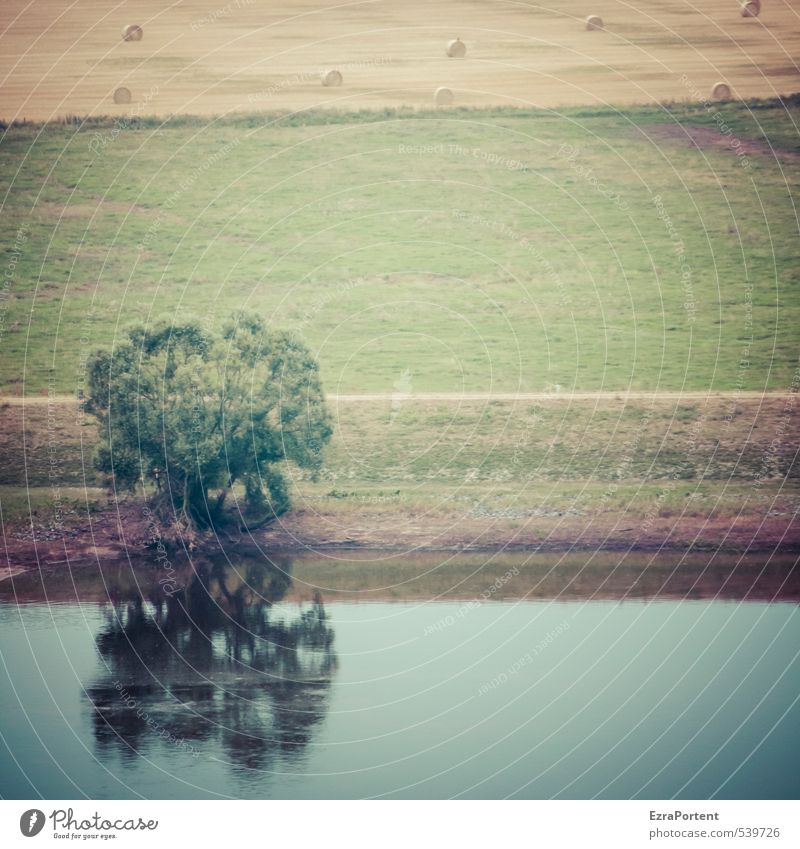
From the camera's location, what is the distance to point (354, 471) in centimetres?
5581

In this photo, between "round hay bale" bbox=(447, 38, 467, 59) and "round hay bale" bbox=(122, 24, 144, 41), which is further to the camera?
"round hay bale" bbox=(447, 38, 467, 59)

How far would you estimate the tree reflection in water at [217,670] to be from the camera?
124 feet

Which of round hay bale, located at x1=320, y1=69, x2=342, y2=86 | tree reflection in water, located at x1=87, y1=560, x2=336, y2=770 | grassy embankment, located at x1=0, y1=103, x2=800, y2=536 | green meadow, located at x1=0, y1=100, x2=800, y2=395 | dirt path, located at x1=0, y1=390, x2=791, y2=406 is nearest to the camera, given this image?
tree reflection in water, located at x1=87, y1=560, x2=336, y2=770

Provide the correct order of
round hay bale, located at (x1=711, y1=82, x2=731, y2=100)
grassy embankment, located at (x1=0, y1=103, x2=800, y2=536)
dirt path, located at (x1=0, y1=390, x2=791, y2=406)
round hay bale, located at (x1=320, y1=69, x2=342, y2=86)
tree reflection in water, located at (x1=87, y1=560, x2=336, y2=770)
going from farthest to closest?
round hay bale, located at (x1=320, y1=69, x2=342, y2=86)
round hay bale, located at (x1=711, y1=82, x2=731, y2=100)
dirt path, located at (x1=0, y1=390, x2=791, y2=406)
grassy embankment, located at (x1=0, y1=103, x2=800, y2=536)
tree reflection in water, located at (x1=87, y1=560, x2=336, y2=770)

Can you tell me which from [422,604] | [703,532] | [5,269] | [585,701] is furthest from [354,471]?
[5,269]

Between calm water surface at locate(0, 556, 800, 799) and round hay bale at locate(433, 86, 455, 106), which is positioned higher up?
round hay bale at locate(433, 86, 455, 106)

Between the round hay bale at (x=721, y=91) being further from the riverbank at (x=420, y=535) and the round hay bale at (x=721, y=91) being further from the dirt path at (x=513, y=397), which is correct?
the riverbank at (x=420, y=535)

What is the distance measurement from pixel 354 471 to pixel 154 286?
51.9 ft

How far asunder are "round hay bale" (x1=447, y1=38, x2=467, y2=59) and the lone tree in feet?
60.8

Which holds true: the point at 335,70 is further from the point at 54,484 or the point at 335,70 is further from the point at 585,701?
the point at 585,701

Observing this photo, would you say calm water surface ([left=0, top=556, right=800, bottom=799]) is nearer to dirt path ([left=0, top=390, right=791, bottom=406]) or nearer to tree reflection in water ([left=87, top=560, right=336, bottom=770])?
tree reflection in water ([left=87, top=560, right=336, bottom=770])
